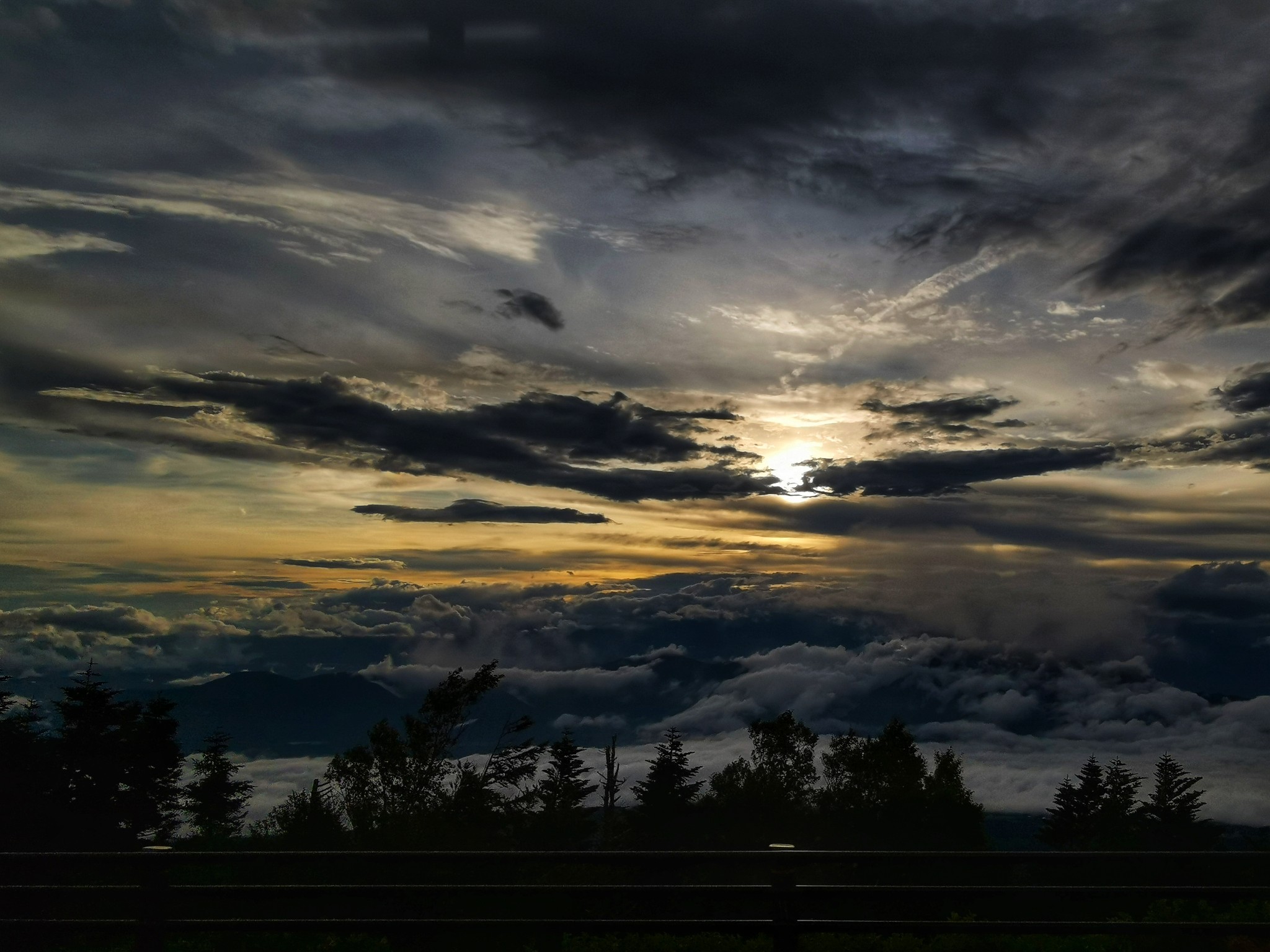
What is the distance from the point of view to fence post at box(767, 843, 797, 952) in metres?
6.94

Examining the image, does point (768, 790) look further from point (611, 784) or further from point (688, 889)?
point (688, 889)

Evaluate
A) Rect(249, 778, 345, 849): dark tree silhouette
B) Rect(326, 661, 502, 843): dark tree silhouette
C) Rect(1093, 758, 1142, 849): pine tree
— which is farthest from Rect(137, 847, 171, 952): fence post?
Rect(1093, 758, 1142, 849): pine tree

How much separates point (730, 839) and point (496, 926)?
1303 inches

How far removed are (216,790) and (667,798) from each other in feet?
110

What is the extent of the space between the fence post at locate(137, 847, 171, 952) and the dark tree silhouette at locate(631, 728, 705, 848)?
29.9 meters

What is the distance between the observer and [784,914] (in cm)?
695

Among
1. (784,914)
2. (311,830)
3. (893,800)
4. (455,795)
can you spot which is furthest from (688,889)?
(893,800)

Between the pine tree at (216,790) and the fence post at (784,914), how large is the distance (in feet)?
188

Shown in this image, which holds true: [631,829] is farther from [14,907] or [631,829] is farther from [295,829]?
[14,907]

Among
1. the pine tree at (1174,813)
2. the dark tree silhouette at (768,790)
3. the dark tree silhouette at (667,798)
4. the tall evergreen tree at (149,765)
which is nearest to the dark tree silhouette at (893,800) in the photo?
the dark tree silhouette at (768,790)

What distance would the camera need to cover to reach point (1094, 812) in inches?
4193

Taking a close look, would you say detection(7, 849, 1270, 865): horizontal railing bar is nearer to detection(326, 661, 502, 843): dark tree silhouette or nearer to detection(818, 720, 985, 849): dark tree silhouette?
detection(818, 720, 985, 849): dark tree silhouette

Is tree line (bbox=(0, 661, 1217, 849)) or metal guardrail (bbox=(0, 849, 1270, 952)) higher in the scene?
metal guardrail (bbox=(0, 849, 1270, 952))

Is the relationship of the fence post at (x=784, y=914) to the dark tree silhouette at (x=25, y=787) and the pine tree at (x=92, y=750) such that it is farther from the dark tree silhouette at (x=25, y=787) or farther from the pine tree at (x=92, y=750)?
the pine tree at (x=92, y=750)
